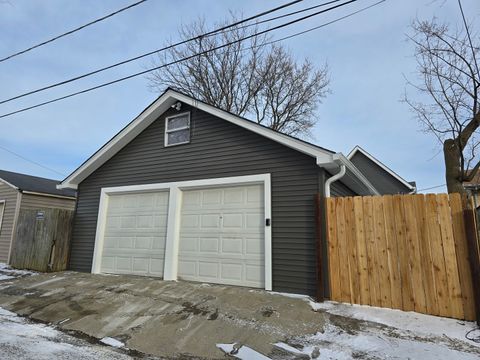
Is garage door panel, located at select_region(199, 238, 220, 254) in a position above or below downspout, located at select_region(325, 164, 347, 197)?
below

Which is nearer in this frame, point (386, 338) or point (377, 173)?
point (386, 338)

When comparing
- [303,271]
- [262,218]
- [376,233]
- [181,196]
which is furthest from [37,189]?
[376,233]

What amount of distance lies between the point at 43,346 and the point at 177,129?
572cm

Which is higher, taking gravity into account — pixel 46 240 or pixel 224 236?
pixel 224 236

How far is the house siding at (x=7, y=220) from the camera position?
1265 centimetres

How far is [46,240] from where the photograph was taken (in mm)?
9141

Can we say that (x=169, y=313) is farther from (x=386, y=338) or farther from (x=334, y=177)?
(x=334, y=177)

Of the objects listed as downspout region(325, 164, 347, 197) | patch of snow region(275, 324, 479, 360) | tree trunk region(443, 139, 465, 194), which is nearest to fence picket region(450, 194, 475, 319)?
patch of snow region(275, 324, 479, 360)

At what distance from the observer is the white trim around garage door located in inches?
248

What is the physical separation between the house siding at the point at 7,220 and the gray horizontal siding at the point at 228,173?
577 cm

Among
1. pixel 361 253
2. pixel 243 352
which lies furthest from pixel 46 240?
pixel 361 253

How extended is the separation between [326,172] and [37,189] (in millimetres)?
13190

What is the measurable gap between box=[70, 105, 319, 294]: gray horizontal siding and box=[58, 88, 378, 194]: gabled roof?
0.20m

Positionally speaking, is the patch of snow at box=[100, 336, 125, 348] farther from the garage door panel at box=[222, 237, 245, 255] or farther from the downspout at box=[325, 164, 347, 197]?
the downspout at box=[325, 164, 347, 197]
